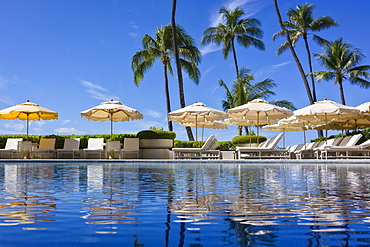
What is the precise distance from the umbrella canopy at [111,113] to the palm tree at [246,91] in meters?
12.0

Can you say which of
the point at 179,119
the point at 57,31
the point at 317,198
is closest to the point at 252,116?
the point at 179,119

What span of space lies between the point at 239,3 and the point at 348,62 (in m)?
10.9

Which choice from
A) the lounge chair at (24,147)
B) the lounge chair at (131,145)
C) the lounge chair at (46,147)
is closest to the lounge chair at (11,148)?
the lounge chair at (24,147)

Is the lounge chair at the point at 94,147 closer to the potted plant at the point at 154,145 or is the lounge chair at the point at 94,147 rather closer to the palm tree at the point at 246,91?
the potted plant at the point at 154,145

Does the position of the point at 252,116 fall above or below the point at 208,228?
above

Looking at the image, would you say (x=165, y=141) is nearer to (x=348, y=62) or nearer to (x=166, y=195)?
(x=166, y=195)

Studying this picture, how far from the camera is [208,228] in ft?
8.28

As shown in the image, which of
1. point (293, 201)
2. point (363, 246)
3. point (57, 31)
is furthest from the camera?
point (57, 31)

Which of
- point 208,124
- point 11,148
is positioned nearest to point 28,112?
point 11,148

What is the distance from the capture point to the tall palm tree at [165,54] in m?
27.9

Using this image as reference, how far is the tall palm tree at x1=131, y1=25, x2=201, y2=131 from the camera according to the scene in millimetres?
27875

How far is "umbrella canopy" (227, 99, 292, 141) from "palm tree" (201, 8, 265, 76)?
49.1 feet

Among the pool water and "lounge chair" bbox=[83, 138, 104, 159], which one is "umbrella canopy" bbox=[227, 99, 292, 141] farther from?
the pool water

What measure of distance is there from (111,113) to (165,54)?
11.1 meters
